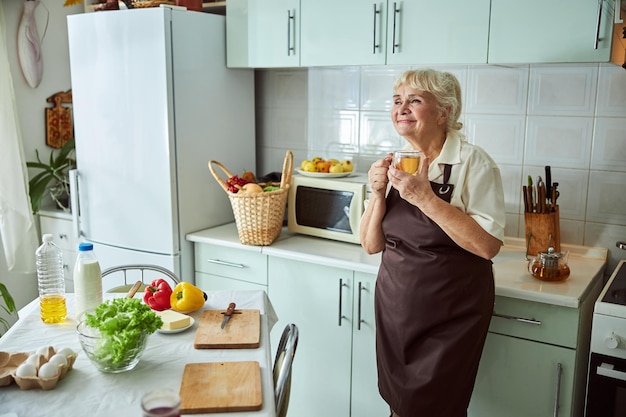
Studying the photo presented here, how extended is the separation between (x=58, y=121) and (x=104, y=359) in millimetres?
2496

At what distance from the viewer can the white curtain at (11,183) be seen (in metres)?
3.29

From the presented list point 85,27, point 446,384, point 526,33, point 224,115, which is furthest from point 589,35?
point 85,27

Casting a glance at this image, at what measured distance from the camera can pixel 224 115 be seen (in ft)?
10.6

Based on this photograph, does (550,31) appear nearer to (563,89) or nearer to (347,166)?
(563,89)

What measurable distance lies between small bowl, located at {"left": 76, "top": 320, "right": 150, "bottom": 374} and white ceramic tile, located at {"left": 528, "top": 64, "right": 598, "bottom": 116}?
6.08 ft

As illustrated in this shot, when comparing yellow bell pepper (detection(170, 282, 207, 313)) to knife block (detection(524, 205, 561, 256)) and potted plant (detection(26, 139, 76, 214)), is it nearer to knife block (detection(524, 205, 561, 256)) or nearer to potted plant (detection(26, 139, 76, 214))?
knife block (detection(524, 205, 561, 256))

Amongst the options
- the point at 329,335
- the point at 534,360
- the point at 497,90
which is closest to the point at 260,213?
the point at 329,335

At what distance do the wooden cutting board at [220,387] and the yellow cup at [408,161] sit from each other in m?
0.72

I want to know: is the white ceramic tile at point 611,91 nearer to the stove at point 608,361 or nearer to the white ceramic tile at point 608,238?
the white ceramic tile at point 608,238

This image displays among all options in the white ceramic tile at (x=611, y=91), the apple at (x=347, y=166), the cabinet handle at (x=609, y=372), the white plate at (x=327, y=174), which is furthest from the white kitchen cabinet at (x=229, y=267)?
the white ceramic tile at (x=611, y=91)

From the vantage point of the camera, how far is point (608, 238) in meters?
2.66

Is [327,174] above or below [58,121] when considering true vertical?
below

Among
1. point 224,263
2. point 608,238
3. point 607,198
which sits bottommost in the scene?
point 224,263

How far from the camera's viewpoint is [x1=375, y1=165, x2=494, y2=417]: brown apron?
81.2 inches
